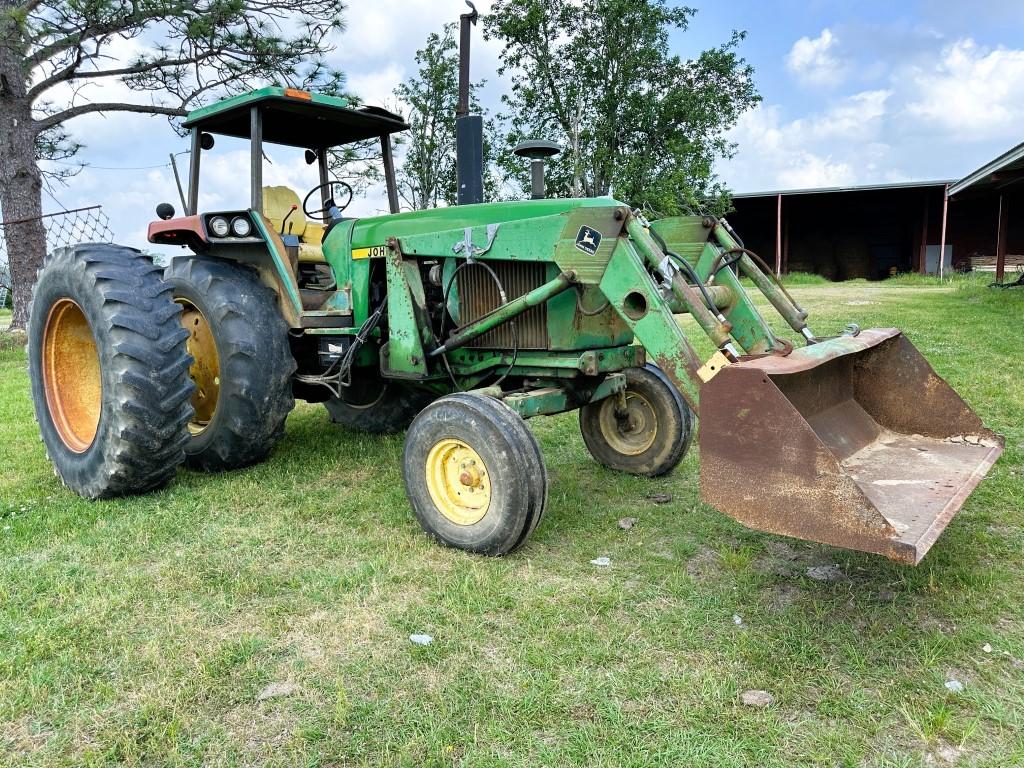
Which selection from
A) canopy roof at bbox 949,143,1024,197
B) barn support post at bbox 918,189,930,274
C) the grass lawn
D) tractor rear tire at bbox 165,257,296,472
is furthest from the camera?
barn support post at bbox 918,189,930,274

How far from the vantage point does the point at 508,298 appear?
400 centimetres

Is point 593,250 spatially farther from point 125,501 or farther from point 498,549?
point 125,501

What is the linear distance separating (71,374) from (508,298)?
2903 millimetres

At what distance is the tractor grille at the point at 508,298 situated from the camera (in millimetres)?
3941

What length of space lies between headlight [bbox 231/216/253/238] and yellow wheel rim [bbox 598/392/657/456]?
2410mm

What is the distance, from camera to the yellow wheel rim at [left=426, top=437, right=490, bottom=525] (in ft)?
11.4

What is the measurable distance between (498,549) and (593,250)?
54.8 inches

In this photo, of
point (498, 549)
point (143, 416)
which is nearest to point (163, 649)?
point (498, 549)

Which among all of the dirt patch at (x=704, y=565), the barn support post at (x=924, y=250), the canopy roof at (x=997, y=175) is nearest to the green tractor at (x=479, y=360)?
the dirt patch at (x=704, y=565)

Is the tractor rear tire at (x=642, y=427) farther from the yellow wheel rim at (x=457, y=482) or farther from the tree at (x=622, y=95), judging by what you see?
the tree at (x=622, y=95)

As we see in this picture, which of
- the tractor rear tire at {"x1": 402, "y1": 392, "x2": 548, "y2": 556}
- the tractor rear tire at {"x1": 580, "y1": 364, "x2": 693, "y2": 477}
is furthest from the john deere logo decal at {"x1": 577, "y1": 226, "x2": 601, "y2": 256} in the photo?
the tractor rear tire at {"x1": 580, "y1": 364, "x2": 693, "y2": 477}

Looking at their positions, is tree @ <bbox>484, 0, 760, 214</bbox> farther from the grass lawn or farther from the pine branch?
the grass lawn

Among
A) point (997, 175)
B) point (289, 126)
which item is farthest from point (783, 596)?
point (997, 175)

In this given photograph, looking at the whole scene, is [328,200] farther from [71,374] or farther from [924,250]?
[924,250]
